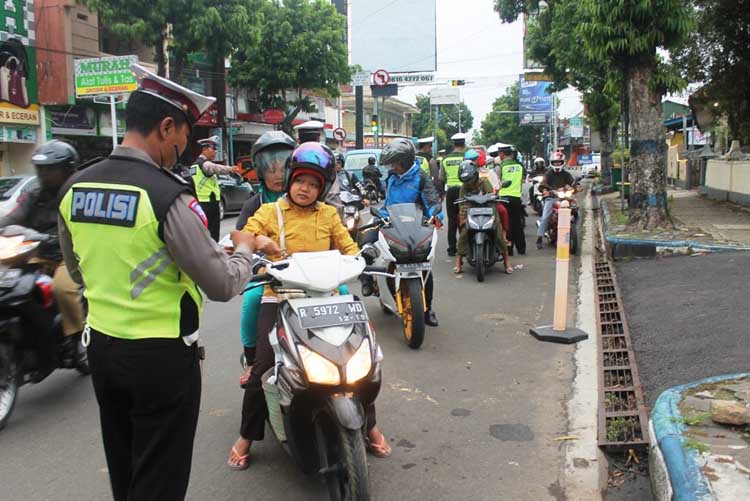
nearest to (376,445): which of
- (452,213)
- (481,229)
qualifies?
(481,229)

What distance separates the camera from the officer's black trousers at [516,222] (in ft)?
35.6

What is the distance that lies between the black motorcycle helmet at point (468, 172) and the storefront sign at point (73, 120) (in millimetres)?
16162

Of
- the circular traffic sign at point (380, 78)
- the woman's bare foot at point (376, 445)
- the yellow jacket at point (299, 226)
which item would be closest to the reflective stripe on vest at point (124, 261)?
the yellow jacket at point (299, 226)

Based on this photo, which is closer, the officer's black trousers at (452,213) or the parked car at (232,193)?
the officer's black trousers at (452,213)

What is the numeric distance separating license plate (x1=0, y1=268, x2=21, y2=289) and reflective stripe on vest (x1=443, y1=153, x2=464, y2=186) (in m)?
7.52

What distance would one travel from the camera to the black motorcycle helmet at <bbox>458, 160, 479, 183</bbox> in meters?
9.15

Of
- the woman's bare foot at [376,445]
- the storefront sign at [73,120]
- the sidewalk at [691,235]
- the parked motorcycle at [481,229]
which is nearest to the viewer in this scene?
the woman's bare foot at [376,445]

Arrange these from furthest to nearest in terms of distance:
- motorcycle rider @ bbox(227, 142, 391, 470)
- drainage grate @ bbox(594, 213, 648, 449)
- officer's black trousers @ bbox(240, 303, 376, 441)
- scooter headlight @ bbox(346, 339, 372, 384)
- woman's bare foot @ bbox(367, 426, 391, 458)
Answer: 1. drainage grate @ bbox(594, 213, 648, 449)
2. woman's bare foot @ bbox(367, 426, 391, 458)
3. motorcycle rider @ bbox(227, 142, 391, 470)
4. officer's black trousers @ bbox(240, 303, 376, 441)
5. scooter headlight @ bbox(346, 339, 372, 384)

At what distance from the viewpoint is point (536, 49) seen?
25.0 m

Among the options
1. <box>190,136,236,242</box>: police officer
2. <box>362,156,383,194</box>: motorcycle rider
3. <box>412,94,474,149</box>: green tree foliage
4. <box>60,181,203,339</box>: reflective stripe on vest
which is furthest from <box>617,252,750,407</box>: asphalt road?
<box>412,94,474,149</box>: green tree foliage

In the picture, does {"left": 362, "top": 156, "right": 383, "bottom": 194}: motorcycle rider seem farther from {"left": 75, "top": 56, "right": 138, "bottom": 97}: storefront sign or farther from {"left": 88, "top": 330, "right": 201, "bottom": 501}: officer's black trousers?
{"left": 88, "top": 330, "right": 201, "bottom": 501}: officer's black trousers

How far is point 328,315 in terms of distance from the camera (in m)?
3.08

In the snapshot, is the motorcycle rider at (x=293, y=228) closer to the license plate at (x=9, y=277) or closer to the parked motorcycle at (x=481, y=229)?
the license plate at (x=9, y=277)

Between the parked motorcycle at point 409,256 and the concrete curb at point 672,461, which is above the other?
the parked motorcycle at point 409,256
